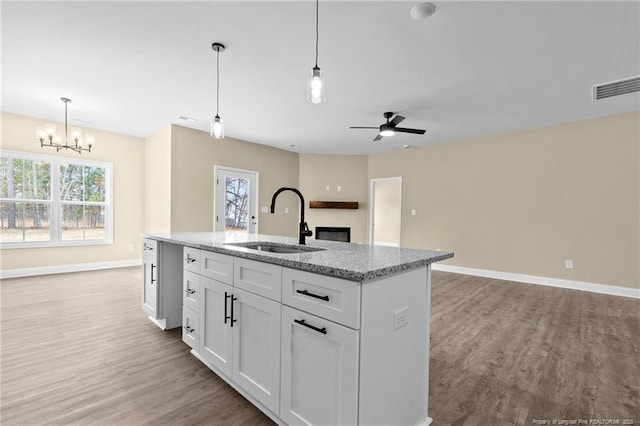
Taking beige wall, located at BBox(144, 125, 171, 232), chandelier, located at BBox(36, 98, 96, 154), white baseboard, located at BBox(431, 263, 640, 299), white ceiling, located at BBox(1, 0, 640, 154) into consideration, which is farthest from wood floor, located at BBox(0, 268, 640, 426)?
white ceiling, located at BBox(1, 0, 640, 154)

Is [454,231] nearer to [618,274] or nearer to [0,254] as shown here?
[618,274]

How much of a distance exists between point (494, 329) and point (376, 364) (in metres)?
2.29

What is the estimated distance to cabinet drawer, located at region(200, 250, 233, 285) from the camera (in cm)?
182

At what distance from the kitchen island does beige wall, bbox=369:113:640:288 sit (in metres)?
4.41

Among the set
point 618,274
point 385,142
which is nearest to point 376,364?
point 618,274

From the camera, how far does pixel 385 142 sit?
6.12 m

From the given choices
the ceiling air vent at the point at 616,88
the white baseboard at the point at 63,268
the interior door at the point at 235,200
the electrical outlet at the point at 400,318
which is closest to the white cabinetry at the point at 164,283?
the electrical outlet at the point at 400,318

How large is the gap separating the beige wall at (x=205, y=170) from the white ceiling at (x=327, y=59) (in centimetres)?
77

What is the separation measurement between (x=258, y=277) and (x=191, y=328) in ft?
3.36

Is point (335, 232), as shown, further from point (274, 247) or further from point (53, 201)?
point (53, 201)

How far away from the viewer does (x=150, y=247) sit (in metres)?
2.86

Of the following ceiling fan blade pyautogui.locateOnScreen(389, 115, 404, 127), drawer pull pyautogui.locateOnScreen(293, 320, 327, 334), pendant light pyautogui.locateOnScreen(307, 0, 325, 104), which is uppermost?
ceiling fan blade pyautogui.locateOnScreen(389, 115, 404, 127)

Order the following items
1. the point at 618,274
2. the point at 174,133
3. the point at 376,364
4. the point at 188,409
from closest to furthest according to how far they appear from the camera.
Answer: the point at 376,364, the point at 188,409, the point at 618,274, the point at 174,133

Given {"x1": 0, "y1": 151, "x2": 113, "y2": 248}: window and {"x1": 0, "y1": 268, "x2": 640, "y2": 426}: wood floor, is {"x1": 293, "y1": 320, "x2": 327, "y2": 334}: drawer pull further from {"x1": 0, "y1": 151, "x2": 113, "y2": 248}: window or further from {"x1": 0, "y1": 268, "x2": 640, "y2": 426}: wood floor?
{"x1": 0, "y1": 151, "x2": 113, "y2": 248}: window
